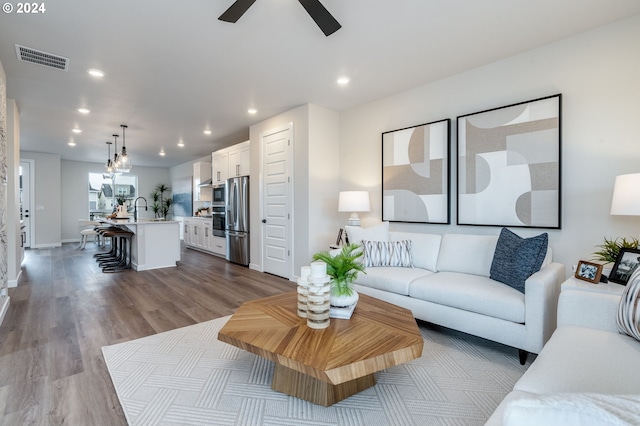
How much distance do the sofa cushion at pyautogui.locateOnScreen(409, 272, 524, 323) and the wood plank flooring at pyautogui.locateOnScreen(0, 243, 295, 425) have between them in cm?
202

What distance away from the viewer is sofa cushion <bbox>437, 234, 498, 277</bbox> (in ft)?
9.25

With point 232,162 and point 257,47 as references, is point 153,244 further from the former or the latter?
point 257,47

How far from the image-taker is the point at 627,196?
2.00 meters

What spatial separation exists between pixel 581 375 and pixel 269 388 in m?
1.54

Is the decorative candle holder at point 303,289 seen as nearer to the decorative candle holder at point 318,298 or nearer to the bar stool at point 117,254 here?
the decorative candle holder at point 318,298

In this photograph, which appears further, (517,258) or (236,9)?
(517,258)

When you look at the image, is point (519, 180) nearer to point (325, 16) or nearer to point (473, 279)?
point (473, 279)

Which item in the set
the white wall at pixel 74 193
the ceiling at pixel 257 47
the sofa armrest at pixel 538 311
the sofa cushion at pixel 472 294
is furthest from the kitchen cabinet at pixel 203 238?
the sofa armrest at pixel 538 311

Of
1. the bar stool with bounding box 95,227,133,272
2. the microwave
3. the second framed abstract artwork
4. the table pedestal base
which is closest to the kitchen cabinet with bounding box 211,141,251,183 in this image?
the microwave

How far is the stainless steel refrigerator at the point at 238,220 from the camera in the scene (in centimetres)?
558

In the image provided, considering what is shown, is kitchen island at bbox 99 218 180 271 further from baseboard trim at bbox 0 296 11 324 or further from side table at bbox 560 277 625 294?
side table at bbox 560 277 625 294

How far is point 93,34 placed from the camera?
258 centimetres

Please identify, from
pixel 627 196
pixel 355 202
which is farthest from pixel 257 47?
pixel 627 196

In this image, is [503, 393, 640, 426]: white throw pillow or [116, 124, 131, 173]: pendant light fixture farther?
[116, 124, 131, 173]: pendant light fixture
